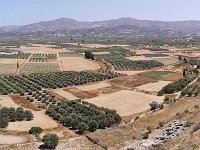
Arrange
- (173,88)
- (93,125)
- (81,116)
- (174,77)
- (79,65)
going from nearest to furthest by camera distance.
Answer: (93,125)
(81,116)
(173,88)
(174,77)
(79,65)

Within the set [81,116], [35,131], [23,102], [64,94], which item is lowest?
[64,94]

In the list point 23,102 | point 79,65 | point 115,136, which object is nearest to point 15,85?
point 23,102

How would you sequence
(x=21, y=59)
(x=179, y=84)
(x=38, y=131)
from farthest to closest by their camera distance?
1. (x=21, y=59)
2. (x=179, y=84)
3. (x=38, y=131)

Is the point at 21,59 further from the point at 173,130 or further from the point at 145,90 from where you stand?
the point at 173,130

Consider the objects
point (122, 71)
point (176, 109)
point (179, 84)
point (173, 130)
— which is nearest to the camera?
point (173, 130)

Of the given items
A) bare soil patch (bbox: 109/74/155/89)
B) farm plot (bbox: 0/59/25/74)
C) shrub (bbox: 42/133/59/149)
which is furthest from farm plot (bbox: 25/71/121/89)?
shrub (bbox: 42/133/59/149)

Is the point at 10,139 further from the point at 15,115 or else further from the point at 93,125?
the point at 93,125

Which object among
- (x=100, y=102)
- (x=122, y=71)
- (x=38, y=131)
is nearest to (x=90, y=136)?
(x=38, y=131)

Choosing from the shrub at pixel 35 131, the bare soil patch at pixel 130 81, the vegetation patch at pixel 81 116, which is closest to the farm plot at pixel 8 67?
the bare soil patch at pixel 130 81

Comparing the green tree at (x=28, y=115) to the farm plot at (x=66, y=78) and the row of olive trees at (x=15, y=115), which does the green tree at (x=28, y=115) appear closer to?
the row of olive trees at (x=15, y=115)
